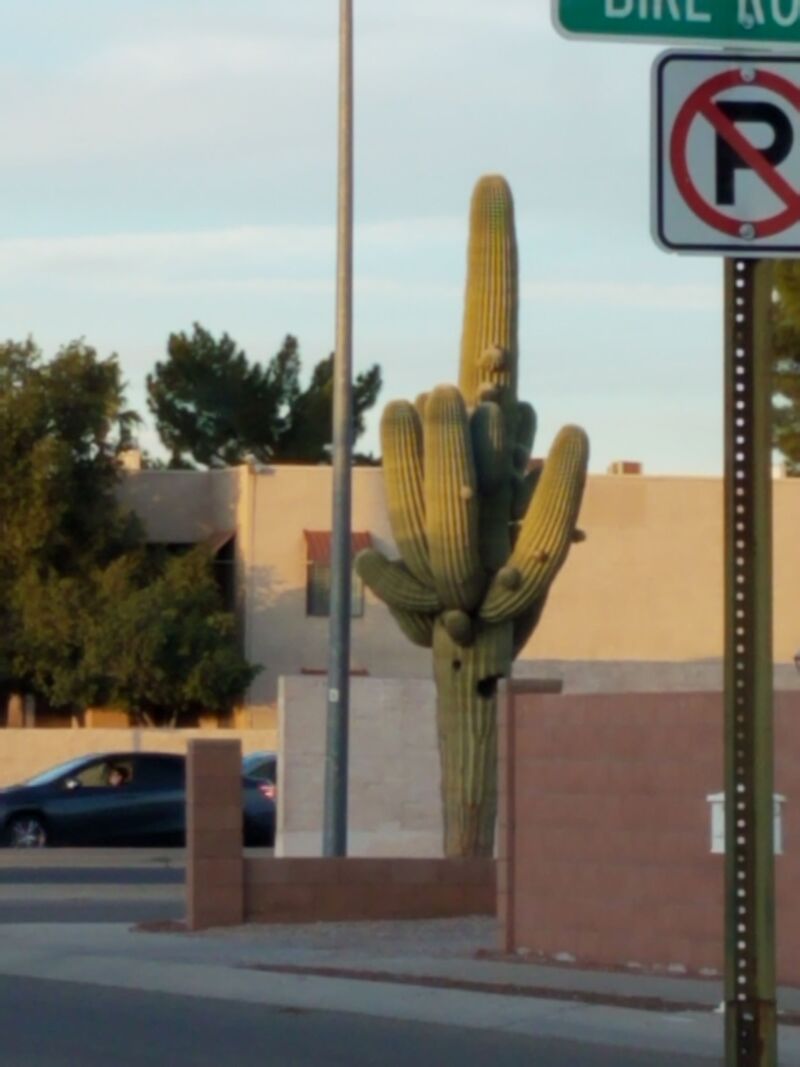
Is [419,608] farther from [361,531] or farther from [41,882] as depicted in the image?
[361,531]

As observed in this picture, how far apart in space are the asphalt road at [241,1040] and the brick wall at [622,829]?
2.42m

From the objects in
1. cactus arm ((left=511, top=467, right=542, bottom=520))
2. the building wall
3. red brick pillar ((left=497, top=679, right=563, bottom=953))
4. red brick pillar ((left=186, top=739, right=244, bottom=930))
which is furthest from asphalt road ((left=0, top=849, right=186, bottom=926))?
the building wall

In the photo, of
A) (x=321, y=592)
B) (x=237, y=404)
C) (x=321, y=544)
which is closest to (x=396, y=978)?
(x=321, y=544)

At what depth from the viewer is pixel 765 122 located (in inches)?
169

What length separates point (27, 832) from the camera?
3012 cm

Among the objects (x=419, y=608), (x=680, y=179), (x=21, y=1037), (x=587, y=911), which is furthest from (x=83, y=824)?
(x=680, y=179)

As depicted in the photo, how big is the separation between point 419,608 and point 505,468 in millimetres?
1593

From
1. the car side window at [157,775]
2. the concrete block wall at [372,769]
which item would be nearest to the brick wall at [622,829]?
the concrete block wall at [372,769]

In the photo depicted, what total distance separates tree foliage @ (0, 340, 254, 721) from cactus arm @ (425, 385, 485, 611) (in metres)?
21.5

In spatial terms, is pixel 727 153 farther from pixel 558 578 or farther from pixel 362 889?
pixel 558 578

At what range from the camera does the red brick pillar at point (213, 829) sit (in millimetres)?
17156

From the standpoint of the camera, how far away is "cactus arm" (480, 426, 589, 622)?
1973 centimetres

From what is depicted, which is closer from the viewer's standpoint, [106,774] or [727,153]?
[727,153]

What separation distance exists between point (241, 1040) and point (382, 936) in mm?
5157
